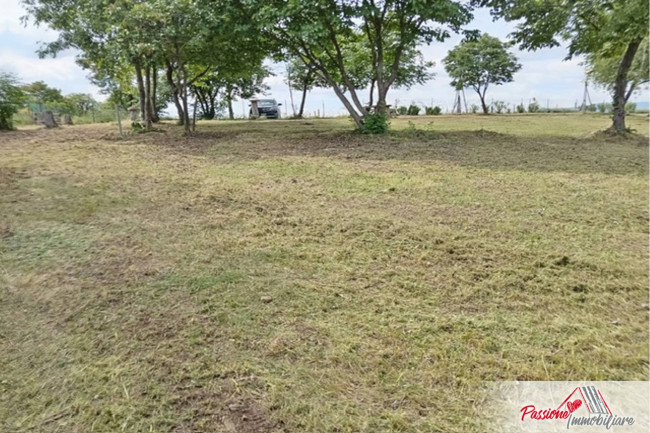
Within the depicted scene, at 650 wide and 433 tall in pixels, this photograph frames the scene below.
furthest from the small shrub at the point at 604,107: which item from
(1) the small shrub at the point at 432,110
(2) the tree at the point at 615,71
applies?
(1) the small shrub at the point at 432,110

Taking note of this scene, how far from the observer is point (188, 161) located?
561 centimetres

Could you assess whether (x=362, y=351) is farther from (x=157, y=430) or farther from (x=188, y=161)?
(x=188, y=161)

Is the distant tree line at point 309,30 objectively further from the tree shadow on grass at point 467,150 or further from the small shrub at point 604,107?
the small shrub at point 604,107

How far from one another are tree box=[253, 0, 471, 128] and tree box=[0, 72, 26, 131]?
7929 mm

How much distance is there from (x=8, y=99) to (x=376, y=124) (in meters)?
10.4

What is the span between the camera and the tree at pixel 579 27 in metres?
6.88

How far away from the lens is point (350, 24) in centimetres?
769

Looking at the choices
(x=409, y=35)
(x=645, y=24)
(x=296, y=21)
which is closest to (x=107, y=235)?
(x=296, y=21)

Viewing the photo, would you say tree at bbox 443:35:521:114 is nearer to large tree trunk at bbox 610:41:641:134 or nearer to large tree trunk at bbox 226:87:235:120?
large tree trunk at bbox 226:87:235:120

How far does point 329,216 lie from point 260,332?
5.19 ft

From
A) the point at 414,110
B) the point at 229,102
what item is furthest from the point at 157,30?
the point at 414,110

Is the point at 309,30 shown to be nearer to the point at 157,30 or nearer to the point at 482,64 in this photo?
the point at 157,30

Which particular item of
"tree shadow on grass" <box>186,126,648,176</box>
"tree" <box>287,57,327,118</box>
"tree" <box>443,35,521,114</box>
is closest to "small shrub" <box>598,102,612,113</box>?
"tree" <box>443,35,521,114</box>

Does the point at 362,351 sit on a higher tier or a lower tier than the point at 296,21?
lower
